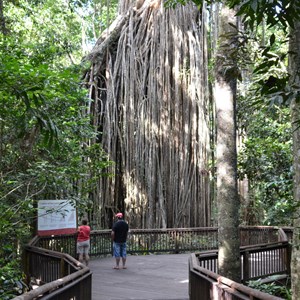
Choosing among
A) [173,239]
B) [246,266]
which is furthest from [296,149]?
[173,239]

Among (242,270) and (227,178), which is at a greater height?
(227,178)

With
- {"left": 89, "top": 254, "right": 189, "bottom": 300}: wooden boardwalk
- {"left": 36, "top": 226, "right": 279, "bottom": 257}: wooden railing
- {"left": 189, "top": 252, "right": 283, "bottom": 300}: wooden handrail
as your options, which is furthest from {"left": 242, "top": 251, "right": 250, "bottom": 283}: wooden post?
{"left": 36, "top": 226, "right": 279, "bottom": 257}: wooden railing

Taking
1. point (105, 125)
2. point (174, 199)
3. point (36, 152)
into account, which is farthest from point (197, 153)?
point (36, 152)

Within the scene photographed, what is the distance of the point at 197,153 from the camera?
16.7 m

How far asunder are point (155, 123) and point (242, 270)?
8430 mm

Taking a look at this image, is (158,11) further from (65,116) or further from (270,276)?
(270,276)

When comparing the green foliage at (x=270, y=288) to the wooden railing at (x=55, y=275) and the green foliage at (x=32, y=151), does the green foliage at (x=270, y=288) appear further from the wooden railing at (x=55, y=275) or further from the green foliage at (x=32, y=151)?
the green foliage at (x=32, y=151)

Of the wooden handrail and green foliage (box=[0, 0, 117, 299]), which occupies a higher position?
green foliage (box=[0, 0, 117, 299])

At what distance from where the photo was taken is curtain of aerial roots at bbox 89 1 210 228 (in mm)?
15961

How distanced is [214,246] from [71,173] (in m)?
6.65

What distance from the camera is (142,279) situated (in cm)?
960

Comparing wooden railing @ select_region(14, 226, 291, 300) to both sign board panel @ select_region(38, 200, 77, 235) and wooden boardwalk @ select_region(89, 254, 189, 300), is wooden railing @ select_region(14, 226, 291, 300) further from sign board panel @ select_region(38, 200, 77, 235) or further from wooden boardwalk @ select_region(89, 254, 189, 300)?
wooden boardwalk @ select_region(89, 254, 189, 300)

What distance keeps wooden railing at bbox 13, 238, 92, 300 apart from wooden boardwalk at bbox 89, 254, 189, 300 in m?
0.84

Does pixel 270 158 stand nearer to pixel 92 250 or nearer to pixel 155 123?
pixel 92 250
